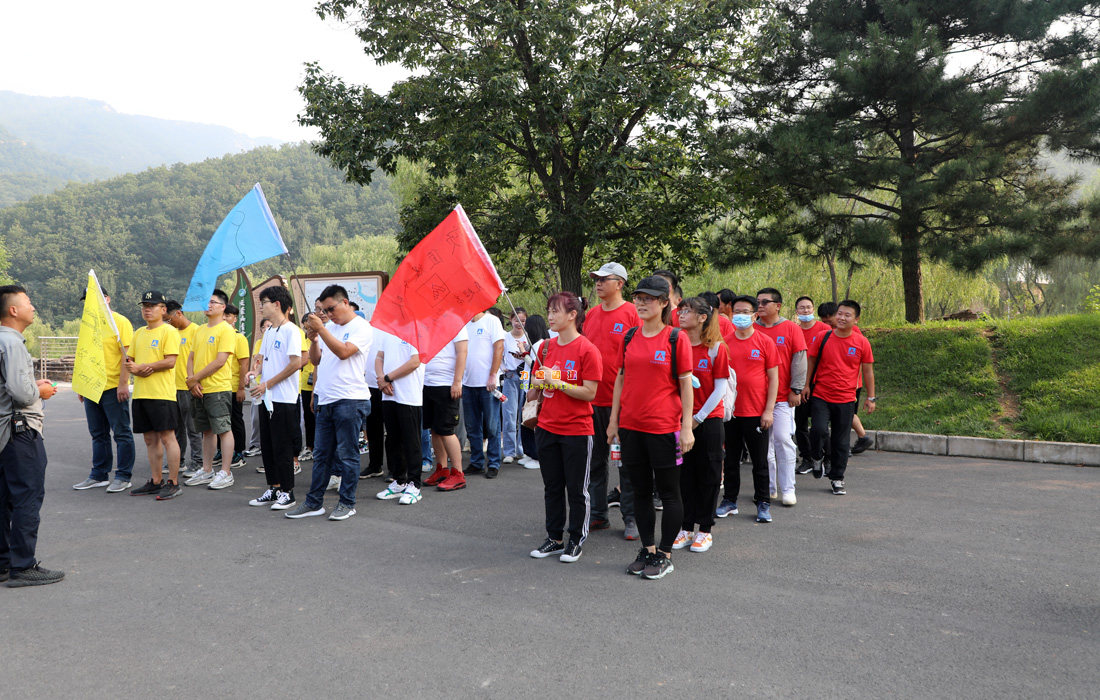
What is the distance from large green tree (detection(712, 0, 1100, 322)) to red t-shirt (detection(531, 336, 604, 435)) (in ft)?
28.2

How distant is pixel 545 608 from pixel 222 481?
491 cm

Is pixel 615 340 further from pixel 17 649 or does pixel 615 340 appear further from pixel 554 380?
pixel 17 649

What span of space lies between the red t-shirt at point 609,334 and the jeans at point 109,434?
506cm

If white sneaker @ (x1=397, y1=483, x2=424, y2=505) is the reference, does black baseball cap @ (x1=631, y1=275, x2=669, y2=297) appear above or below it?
above

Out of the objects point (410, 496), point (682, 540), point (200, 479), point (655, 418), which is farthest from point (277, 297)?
point (682, 540)

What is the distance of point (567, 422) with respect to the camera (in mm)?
5168

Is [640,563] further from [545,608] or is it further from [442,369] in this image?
[442,369]

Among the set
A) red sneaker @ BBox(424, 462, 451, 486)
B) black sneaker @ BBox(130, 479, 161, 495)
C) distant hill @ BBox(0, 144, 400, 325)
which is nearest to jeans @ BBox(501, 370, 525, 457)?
red sneaker @ BBox(424, 462, 451, 486)

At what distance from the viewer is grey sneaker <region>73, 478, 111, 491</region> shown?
25.7 feet

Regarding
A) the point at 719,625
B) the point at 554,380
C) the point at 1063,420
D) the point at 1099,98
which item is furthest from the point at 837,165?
the point at 719,625

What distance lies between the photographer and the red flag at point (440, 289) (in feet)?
19.2

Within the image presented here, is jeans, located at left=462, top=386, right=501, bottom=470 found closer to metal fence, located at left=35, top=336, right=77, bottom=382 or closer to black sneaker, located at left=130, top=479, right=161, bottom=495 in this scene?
black sneaker, located at left=130, top=479, right=161, bottom=495

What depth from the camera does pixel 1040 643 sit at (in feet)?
12.2

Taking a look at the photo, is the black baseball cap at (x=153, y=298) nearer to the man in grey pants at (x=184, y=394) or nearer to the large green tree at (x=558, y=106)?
the man in grey pants at (x=184, y=394)
